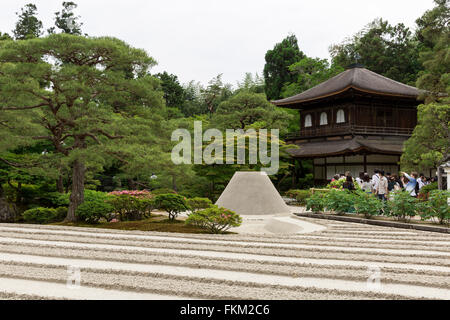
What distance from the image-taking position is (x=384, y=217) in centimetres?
1103

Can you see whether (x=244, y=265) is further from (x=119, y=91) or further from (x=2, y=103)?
(x=2, y=103)

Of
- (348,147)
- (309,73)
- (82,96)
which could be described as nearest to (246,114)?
(348,147)

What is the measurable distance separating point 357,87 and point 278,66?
757 inches

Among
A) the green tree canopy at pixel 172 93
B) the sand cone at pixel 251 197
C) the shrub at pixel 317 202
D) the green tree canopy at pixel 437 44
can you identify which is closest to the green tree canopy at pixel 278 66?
the green tree canopy at pixel 172 93

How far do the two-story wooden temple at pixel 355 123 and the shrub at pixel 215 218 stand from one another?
1535 centimetres

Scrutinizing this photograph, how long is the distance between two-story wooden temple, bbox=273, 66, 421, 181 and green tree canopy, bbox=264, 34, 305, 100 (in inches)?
528

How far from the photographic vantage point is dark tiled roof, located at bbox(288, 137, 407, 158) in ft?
73.2

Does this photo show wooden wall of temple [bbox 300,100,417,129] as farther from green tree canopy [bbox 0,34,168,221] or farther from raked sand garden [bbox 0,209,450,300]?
raked sand garden [bbox 0,209,450,300]

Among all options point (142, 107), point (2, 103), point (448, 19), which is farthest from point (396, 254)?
point (448, 19)

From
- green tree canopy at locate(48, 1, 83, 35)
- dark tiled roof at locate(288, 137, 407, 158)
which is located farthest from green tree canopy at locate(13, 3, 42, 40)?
dark tiled roof at locate(288, 137, 407, 158)

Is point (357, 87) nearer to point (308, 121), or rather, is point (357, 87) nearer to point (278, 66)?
point (308, 121)

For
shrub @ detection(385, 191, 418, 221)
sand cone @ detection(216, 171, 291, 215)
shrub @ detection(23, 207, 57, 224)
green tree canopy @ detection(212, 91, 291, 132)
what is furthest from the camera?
green tree canopy @ detection(212, 91, 291, 132)

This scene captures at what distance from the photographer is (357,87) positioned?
23359 mm

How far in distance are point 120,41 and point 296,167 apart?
65.6 feet
